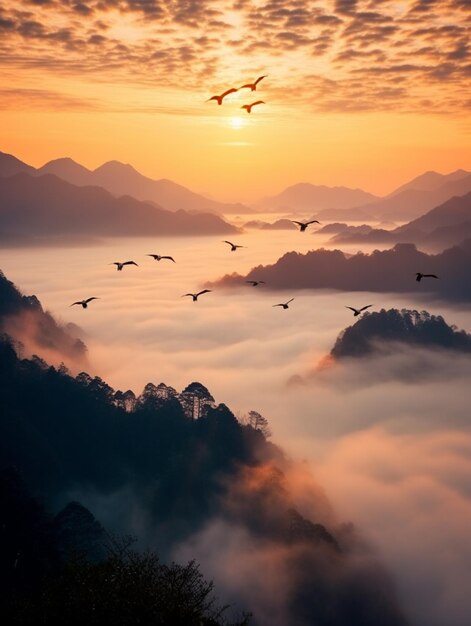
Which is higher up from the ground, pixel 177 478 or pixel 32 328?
pixel 32 328

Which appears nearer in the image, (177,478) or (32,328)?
(177,478)

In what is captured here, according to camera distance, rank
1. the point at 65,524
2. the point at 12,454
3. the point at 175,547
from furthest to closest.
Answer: the point at 175,547, the point at 12,454, the point at 65,524

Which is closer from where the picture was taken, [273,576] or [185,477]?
[273,576]

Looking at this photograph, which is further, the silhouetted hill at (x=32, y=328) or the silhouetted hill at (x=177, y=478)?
the silhouetted hill at (x=32, y=328)

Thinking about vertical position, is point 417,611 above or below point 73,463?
below

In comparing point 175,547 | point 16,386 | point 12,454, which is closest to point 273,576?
point 175,547

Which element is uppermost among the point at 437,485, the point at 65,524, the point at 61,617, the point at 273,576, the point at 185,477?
the point at 61,617

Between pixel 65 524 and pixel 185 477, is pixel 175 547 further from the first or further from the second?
pixel 65 524

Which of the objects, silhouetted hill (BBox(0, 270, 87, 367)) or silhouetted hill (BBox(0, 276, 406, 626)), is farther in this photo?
silhouetted hill (BBox(0, 270, 87, 367))
